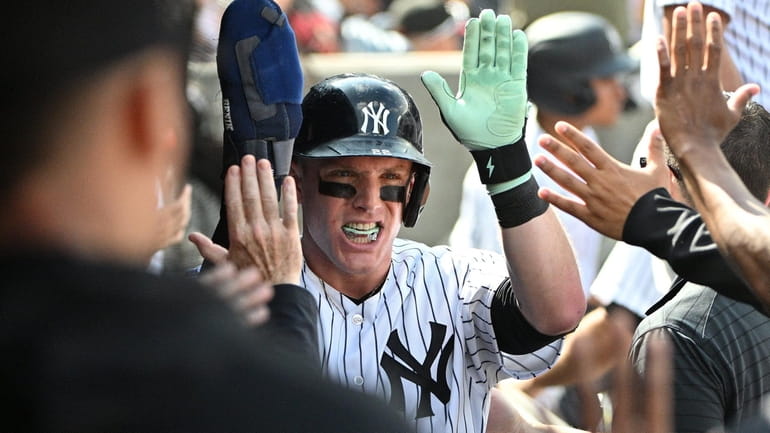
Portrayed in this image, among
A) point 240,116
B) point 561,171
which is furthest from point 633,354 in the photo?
point 240,116

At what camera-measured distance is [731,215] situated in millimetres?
2162

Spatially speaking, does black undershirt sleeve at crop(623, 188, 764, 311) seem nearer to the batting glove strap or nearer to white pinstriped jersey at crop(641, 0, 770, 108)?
the batting glove strap

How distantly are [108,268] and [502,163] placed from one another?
75.0 inches

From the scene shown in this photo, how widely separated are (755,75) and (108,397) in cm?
316

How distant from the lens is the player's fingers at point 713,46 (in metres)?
2.30

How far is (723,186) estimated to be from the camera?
7.29ft

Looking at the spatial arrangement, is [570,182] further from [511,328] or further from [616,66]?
[616,66]

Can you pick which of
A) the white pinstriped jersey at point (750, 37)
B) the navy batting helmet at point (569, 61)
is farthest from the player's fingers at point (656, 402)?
the navy batting helmet at point (569, 61)

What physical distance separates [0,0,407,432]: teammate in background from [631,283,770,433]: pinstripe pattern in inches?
72.1

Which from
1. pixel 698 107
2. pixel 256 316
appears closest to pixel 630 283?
pixel 698 107

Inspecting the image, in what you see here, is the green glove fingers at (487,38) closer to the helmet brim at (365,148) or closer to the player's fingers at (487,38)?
the player's fingers at (487,38)

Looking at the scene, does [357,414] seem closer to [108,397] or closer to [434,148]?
[108,397]

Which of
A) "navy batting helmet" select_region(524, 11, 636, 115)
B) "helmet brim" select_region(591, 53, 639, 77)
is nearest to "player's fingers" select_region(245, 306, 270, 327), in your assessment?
"navy batting helmet" select_region(524, 11, 636, 115)

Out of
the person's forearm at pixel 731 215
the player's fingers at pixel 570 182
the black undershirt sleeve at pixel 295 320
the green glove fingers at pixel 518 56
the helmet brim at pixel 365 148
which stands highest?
the green glove fingers at pixel 518 56
